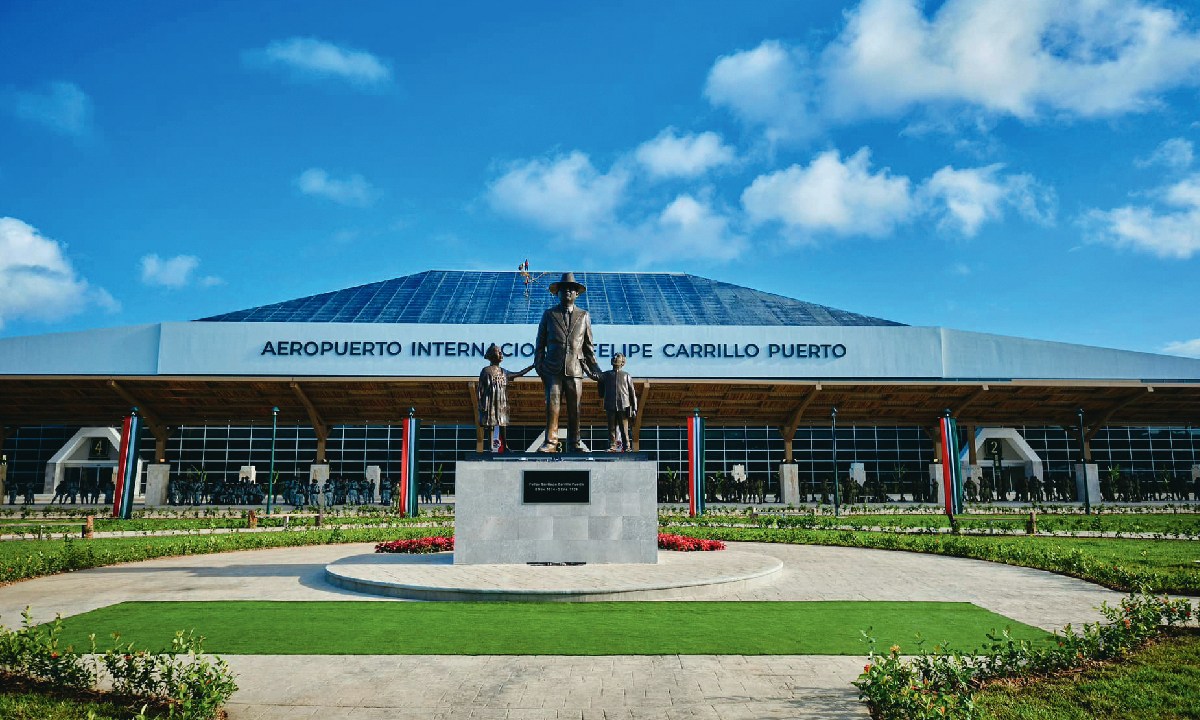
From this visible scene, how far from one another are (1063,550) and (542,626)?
39.3 feet

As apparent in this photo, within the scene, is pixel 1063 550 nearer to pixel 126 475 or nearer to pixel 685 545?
pixel 685 545

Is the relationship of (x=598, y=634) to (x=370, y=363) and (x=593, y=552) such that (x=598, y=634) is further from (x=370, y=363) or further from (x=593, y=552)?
(x=370, y=363)

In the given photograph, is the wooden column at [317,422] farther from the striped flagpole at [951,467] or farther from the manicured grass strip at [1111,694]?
the manicured grass strip at [1111,694]

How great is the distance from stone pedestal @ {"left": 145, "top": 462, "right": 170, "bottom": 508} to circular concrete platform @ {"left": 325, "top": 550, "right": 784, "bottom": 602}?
1286 inches

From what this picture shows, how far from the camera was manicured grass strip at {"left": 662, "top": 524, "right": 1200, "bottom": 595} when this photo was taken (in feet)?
42.0

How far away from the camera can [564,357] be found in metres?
14.4

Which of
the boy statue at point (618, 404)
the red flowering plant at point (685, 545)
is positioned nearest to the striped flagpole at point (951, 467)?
the red flowering plant at point (685, 545)

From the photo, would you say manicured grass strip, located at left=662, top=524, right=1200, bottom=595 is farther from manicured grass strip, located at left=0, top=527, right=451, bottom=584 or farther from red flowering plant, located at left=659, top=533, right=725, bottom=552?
manicured grass strip, located at left=0, top=527, right=451, bottom=584

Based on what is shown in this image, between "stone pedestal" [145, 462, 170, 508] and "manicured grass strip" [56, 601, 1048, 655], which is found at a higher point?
"stone pedestal" [145, 462, 170, 508]

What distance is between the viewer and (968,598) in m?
11.3

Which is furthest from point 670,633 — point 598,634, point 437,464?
point 437,464

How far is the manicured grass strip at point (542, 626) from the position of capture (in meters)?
8.13

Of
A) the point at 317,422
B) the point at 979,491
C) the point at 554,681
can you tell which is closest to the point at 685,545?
the point at 554,681

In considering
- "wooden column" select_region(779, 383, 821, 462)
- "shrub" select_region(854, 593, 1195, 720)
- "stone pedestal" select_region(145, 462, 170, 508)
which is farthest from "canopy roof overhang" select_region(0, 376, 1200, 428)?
"shrub" select_region(854, 593, 1195, 720)
